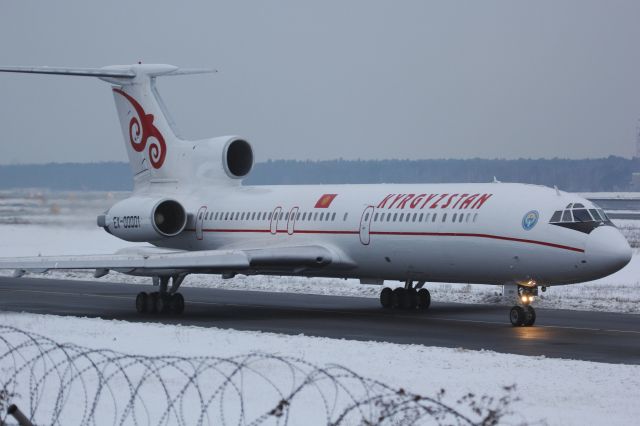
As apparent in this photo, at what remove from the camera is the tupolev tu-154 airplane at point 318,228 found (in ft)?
80.4

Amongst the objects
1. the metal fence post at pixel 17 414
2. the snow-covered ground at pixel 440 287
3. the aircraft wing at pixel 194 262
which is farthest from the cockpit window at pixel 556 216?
the metal fence post at pixel 17 414

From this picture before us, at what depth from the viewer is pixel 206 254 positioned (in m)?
27.5

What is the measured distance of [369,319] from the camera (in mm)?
26719

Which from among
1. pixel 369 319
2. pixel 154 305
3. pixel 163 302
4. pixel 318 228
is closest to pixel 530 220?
pixel 369 319

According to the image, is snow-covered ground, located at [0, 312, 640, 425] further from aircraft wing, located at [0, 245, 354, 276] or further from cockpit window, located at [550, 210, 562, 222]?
cockpit window, located at [550, 210, 562, 222]

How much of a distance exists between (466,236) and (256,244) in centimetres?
744

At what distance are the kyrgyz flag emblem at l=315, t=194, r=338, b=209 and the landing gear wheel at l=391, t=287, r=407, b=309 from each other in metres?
2.85

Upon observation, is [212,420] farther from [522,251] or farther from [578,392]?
[522,251]

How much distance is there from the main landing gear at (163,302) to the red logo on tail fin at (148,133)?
6298 millimetres

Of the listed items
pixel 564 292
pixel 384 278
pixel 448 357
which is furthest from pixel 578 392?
pixel 564 292

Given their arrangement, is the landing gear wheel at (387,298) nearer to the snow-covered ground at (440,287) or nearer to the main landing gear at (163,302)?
the snow-covered ground at (440,287)

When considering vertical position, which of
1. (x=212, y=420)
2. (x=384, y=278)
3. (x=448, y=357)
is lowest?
(x=212, y=420)

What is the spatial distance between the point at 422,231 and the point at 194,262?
5.39m

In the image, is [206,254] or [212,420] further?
[206,254]
